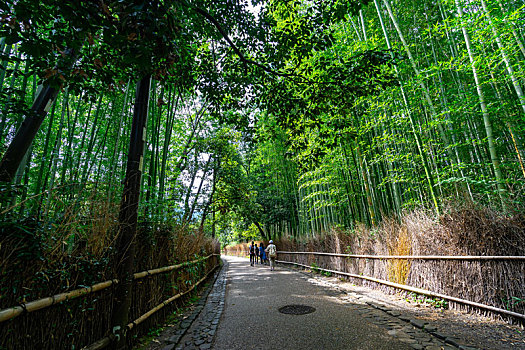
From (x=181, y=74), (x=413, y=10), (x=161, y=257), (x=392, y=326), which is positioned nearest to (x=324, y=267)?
(x=392, y=326)

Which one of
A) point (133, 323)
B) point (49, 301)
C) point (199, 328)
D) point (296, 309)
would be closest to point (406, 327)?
point (296, 309)

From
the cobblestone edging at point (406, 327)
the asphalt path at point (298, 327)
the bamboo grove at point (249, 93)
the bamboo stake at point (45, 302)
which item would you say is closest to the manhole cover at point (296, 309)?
the asphalt path at point (298, 327)

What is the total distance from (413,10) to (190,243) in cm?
821

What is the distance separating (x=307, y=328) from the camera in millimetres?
3012

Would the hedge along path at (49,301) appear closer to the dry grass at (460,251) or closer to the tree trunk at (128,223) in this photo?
the tree trunk at (128,223)

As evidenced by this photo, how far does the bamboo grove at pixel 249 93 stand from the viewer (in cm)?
181

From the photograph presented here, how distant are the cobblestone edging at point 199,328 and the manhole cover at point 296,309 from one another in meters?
1.05

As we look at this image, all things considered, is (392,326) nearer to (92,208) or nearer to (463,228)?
(463,228)

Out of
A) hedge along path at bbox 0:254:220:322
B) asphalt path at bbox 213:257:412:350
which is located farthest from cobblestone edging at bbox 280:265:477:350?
hedge along path at bbox 0:254:220:322

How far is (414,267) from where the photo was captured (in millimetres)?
4129

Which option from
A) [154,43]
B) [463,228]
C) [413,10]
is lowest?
[463,228]

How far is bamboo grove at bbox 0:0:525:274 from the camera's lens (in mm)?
1810

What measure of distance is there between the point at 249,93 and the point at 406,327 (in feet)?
13.0

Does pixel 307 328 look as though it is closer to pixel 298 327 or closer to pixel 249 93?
pixel 298 327
